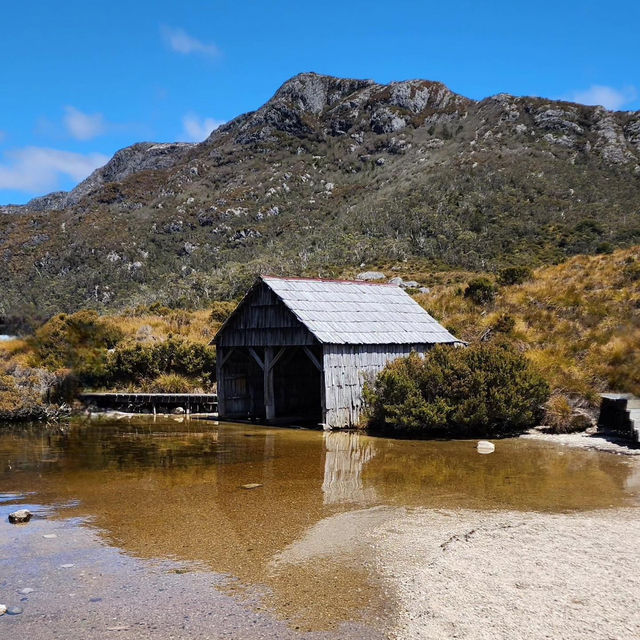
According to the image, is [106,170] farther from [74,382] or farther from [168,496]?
[168,496]

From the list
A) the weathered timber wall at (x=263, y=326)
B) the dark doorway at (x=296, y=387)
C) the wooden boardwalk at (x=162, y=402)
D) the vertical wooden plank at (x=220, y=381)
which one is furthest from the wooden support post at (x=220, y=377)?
the dark doorway at (x=296, y=387)

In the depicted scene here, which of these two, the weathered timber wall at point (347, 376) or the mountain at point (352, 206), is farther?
the mountain at point (352, 206)

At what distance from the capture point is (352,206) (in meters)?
72.6

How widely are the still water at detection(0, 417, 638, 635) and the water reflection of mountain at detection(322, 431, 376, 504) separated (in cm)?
3

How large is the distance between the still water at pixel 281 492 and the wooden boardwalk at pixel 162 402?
5.48 meters

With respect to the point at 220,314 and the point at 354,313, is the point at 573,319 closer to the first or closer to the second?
the point at 354,313

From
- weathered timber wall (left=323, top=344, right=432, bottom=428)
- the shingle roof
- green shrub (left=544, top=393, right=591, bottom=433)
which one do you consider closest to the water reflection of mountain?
weathered timber wall (left=323, top=344, right=432, bottom=428)

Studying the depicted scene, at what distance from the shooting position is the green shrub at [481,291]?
2864 cm

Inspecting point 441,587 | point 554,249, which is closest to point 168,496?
point 441,587

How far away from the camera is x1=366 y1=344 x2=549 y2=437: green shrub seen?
16719 millimetres

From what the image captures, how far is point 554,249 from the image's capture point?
50.0 m

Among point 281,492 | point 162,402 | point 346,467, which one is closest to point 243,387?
point 162,402

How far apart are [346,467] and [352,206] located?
61215 mm

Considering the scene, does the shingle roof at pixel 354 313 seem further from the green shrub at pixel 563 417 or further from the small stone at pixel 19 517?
the small stone at pixel 19 517
